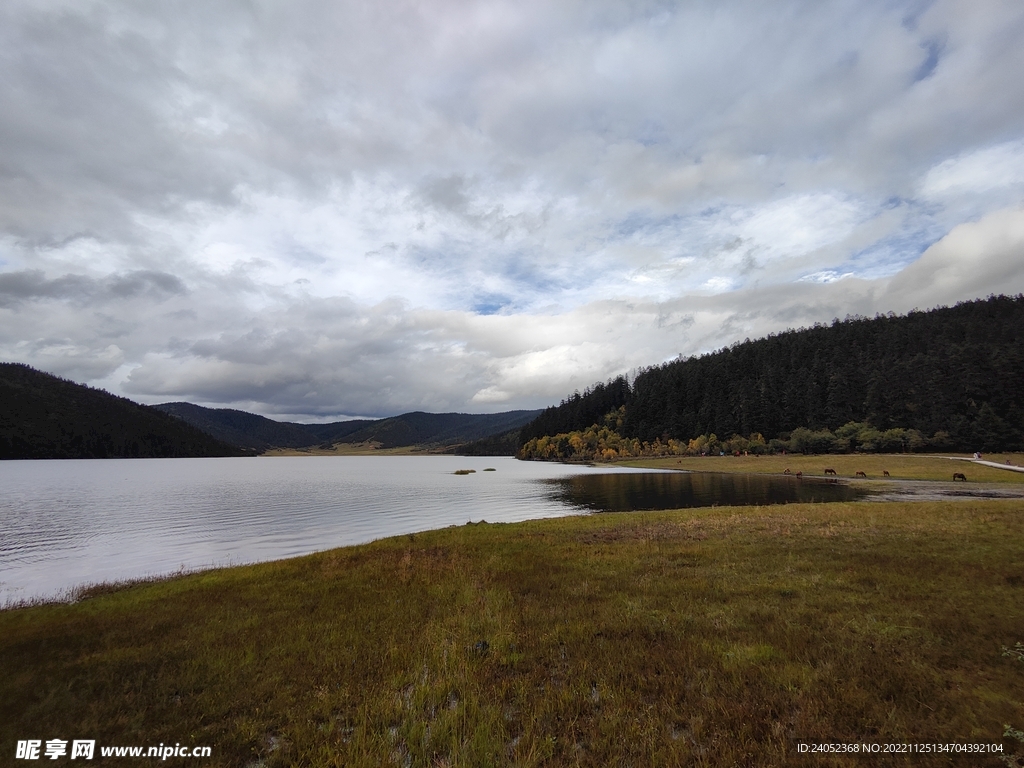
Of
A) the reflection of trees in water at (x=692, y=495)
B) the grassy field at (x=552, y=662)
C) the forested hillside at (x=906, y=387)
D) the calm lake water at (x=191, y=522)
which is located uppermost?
the forested hillside at (x=906, y=387)

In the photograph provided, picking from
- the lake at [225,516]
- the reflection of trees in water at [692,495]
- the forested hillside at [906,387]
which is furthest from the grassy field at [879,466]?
the forested hillside at [906,387]

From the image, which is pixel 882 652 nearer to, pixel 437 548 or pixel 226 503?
pixel 437 548

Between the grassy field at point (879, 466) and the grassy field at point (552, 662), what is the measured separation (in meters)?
67.6

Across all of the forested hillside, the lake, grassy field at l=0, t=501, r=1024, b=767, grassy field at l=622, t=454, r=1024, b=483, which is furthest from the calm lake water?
the forested hillside

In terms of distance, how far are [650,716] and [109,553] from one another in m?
44.7

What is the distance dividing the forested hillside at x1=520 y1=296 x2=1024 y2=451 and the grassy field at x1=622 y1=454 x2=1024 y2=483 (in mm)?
24833

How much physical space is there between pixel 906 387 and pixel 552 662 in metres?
187

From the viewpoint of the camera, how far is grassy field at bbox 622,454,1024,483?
2699 inches

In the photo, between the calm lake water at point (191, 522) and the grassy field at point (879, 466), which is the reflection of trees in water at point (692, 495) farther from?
the grassy field at point (879, 466)

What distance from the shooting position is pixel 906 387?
5807 inches

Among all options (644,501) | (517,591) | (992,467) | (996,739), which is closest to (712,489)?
(644,501)

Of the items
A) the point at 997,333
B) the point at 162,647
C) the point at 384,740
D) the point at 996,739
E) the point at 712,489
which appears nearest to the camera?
the point at 996,739

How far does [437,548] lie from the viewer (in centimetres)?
2630

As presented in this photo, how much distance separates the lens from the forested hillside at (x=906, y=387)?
12162cm
